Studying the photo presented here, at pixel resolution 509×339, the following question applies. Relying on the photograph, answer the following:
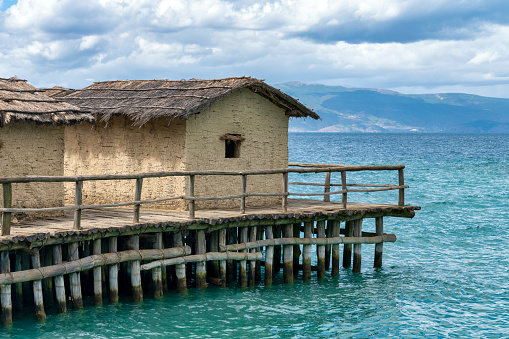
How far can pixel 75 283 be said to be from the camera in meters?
14.0

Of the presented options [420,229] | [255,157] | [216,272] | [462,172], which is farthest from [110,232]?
[462,172]

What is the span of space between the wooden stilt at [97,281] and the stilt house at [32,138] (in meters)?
2.06

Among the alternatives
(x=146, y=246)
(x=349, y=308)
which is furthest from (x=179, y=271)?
(x=349, y=308)

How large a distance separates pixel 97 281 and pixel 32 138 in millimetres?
3477

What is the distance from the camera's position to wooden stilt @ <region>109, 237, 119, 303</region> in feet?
48.1

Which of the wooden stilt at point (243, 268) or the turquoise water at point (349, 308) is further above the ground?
the wooden stilt at point (243, 268)

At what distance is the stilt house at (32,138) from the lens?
1471 cm

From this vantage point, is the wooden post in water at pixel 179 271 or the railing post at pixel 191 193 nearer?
the railing post at pixel 191 193

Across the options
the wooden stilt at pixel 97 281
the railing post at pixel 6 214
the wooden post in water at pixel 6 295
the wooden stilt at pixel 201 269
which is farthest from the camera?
the wooden stilt at pixel 201 269

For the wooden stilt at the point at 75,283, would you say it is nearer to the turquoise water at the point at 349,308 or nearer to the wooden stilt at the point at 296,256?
the turquoise water at the point at 349,308

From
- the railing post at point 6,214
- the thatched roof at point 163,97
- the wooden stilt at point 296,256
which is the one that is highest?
the thatched roof at point 163,97

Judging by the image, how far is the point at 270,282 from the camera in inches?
687

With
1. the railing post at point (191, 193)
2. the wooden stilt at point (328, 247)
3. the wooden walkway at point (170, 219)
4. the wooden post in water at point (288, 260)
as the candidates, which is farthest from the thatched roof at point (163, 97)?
the wooden post in water at point (288, 260)

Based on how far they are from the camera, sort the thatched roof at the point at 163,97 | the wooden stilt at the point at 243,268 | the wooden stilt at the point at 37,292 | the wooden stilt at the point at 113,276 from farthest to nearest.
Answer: the thatched roof at the point at 163,97
the wooden stilt at the point at 243,268
the wooden stilt at the point at 113,276
the wooden stilt at the point at 37,292
